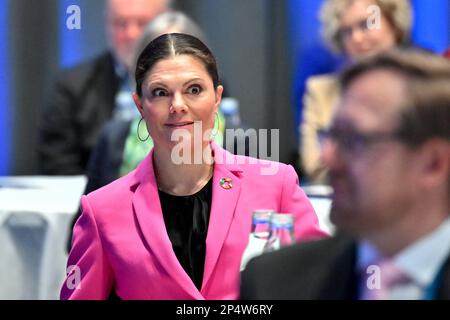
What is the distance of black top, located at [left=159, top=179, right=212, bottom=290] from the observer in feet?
4.50

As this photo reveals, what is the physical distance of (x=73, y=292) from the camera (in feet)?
4.42

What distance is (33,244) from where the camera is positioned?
2758mm

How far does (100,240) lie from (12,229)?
4.69ft

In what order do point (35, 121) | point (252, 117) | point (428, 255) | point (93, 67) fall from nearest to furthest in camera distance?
point (428, 255)
point (93, 67)
point (252, 117)
point (35, 121)

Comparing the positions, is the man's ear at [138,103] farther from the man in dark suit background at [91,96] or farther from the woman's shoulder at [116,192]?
the man in dark suit background at [91,96]

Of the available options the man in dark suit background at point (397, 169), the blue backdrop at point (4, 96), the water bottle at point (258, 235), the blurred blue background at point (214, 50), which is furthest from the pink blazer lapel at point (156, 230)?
the blue backdrop at point (4, 96)

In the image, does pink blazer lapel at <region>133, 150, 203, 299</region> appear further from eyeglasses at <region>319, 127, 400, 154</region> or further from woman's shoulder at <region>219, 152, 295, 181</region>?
eyeglasses at <region>319, 127, 400, 154</region>

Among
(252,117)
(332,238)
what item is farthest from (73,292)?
(252,117)

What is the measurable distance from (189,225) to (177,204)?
1.6 inches

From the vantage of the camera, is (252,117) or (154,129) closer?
(154,129)

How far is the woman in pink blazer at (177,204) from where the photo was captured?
133 centimetres

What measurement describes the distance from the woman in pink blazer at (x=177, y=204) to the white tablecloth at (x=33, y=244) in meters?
1.30
